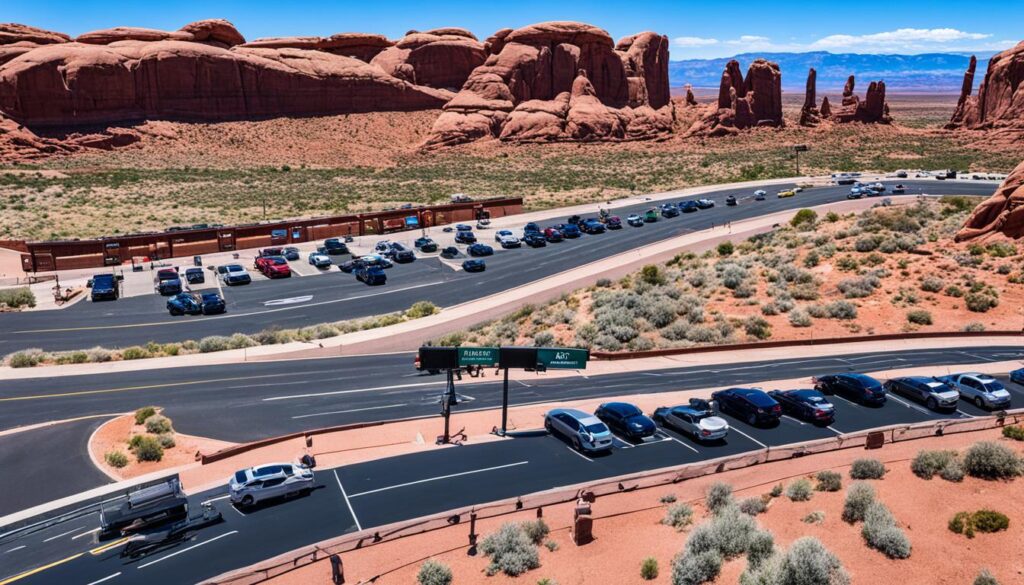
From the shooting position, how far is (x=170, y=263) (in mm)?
63406

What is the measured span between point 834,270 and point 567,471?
36051 mm

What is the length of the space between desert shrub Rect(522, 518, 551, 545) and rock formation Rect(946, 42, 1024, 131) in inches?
5661

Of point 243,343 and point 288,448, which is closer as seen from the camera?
point 288,448

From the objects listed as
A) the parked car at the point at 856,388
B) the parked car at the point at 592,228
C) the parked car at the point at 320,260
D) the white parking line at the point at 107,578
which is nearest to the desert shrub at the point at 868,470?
the parked car at the point at 856,388

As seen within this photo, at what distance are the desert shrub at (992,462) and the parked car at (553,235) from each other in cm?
5419

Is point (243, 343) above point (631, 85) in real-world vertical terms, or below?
below

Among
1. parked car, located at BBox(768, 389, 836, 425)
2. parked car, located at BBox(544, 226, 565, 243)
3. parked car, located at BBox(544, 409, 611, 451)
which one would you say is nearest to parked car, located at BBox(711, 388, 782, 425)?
parked car, located at BBox(768, 389, 836, 425)

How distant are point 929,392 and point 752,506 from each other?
14.3 m

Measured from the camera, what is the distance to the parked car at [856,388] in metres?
30.2

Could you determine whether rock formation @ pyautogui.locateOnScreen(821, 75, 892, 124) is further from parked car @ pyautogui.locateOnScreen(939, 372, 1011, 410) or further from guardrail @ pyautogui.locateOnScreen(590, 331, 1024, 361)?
parked car @ pyautogui.locateOnScreen(939, 372, 1011, 410)

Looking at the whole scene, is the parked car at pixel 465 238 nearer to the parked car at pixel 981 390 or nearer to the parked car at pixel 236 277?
the parked car at pixel 236 277

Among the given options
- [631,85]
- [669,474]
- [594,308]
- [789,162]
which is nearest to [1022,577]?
[669,474]

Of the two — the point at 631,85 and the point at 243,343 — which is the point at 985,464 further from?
the point at 631,85

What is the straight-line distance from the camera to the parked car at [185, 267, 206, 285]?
58.3 m
